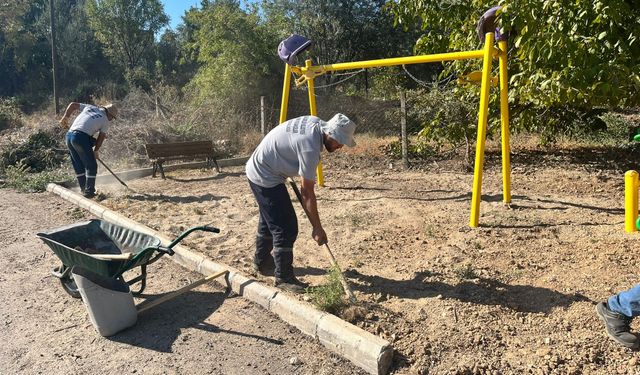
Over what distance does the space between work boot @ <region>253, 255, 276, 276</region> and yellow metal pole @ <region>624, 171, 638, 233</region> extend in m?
3.48

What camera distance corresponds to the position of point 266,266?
4.61m

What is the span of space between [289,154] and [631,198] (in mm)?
3403

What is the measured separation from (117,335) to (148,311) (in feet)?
1.34

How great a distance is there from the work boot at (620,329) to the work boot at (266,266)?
2685mm

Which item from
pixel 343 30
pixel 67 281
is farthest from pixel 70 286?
pixel 343 30

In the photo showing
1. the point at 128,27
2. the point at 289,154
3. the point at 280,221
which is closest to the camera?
the point at 289,154

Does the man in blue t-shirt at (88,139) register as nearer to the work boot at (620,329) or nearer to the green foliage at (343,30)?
the work boot at (620,329)

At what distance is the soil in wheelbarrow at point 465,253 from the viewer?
3.18 m

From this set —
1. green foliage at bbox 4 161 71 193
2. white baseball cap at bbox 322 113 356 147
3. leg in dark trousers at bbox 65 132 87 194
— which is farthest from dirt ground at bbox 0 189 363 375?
green foliage at bbox 4 161 71 193

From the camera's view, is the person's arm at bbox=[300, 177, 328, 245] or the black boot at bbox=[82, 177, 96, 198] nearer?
the person's arm at bbox=[300, 177, 328, 245]

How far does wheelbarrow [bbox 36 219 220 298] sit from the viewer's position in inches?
146

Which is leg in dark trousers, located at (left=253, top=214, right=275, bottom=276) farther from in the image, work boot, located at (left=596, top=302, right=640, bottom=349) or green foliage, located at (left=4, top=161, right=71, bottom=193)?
green foliage, located at (left=4, top=161, right=71, bottom=193)

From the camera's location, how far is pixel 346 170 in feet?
32.9

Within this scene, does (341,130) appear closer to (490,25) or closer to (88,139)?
(490,25)
